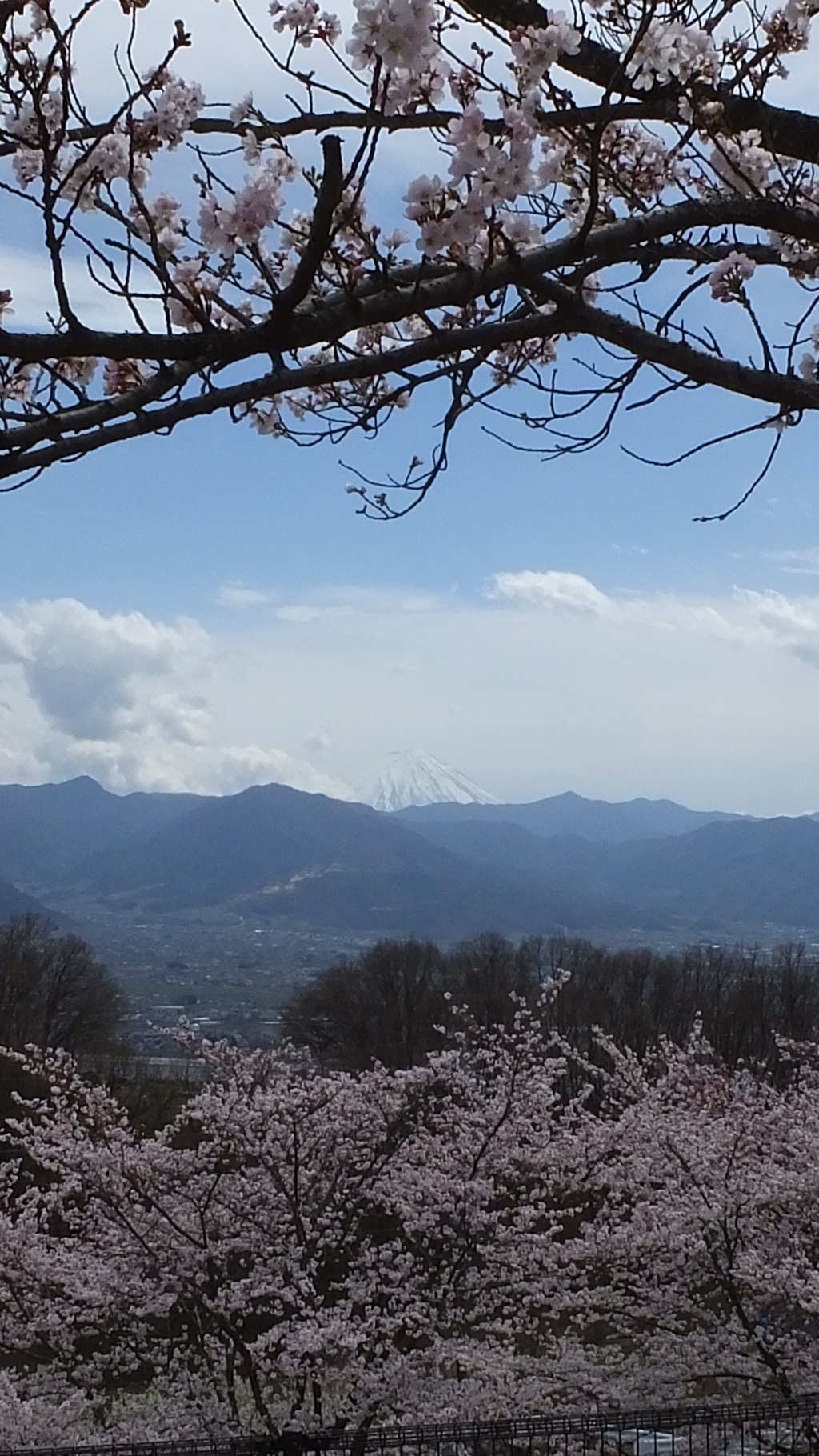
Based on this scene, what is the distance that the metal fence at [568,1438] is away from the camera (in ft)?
14.7

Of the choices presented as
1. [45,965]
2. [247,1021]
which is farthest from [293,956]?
[45,965]

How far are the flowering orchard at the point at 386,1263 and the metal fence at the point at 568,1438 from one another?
54 cm

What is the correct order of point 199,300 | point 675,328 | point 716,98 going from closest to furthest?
point 199,300
point 716,98
point 675,328

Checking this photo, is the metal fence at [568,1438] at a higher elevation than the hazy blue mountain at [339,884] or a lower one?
lower

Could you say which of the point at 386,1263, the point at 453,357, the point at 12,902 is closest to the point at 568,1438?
the point at 386,1263

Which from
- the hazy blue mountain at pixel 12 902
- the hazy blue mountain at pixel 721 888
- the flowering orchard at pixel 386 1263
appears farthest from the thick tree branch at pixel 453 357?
the hazy blue mountain at pixel 721 888

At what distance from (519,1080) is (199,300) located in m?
5.56

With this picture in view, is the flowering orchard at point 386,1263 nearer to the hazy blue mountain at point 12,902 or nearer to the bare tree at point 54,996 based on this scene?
the bare tree at point 54,996

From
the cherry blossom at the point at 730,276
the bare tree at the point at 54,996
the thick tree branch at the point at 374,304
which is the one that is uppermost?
the cherry blossom at the point at 730,276

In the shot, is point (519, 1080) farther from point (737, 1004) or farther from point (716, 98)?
point (737, 1004)

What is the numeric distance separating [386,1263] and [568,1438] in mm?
1542

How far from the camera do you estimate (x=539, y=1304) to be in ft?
20.9

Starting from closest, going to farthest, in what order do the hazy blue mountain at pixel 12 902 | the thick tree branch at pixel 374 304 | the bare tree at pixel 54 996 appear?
the thick tree branch at pixel 374 304
the bare tree at pixel 54 996
the hazy blue mountain at pixel 12 902

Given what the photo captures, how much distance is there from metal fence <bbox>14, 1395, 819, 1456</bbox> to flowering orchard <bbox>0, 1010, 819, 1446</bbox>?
541 mm
